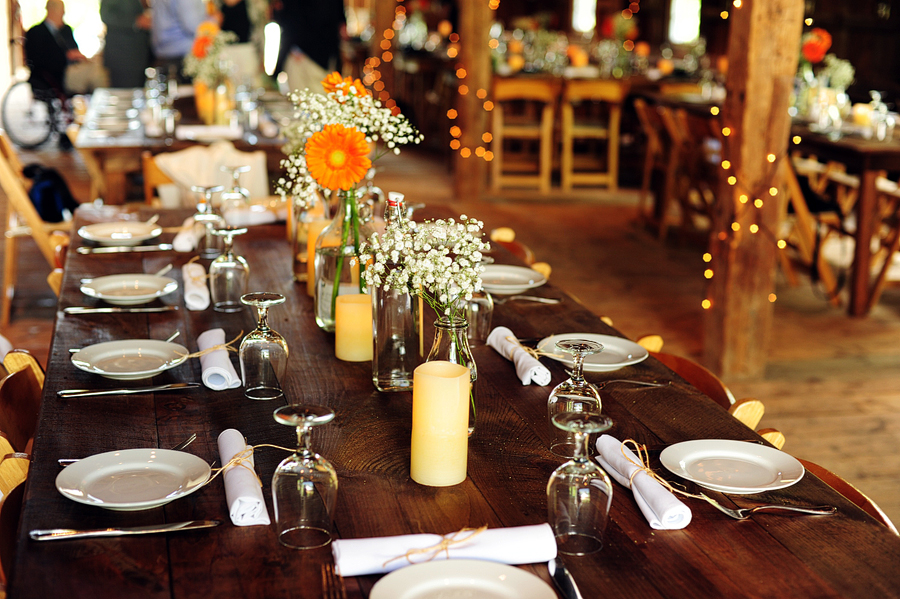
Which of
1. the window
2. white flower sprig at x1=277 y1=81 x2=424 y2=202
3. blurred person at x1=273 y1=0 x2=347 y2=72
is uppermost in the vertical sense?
the window

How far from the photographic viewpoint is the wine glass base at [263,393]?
5.71 ft

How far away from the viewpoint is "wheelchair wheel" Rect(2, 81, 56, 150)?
9.41 meters

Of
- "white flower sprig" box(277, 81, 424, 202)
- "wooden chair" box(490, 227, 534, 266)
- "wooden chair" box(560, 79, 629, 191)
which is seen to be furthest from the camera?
"wooden chair" box(560, 79, 629, 191)

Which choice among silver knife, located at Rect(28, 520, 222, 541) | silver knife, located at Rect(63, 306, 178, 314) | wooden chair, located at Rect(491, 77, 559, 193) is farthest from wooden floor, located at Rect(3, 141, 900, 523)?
silver knife, located at Rect(28, 520, 222, 541)

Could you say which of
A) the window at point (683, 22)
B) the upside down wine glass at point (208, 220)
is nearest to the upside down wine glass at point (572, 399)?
the upside down wine glass at point (208, 220)

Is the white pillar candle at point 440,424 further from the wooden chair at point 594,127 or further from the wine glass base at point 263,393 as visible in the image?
the wooden chair at point 594,127

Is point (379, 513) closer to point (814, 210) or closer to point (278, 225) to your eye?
point (278, 225)

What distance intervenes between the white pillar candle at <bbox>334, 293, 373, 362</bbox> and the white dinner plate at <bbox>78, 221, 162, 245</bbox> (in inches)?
50.3

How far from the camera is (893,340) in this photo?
4.59 m

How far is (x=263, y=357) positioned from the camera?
5.63 ft

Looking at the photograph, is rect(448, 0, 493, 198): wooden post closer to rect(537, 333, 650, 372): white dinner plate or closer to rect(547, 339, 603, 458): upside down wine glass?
rect(537, 333, 650, 372): white dinner plate

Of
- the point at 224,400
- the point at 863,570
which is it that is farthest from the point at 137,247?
the point at 863,570

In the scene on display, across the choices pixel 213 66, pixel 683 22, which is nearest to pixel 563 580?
pixel 213 66

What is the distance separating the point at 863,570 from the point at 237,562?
849mm
